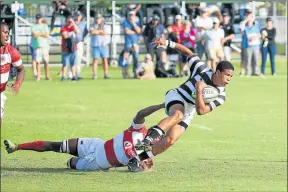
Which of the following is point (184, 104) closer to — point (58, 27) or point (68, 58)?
point (68, 58)

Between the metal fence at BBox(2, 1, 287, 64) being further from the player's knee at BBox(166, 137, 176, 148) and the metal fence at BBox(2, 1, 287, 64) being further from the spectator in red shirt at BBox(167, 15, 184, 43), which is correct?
the player's knee at BBox(166, 137, 176, 148)

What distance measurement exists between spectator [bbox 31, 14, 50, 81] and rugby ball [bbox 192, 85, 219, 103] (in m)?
18.7

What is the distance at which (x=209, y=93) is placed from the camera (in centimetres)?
1443

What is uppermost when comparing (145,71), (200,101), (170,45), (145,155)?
(170,45)

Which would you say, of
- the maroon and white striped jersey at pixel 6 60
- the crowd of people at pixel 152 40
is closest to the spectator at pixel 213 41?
the crowd of people at pixel 152 40

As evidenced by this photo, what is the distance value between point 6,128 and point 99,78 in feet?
42.7

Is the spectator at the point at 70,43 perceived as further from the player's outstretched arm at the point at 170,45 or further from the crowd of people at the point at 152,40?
the player's outstretched arm at the point at 170,45

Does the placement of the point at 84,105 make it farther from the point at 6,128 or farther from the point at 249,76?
the point at 249,76

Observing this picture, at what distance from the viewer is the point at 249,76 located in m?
35.0

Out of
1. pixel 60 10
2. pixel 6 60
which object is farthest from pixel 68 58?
pixel 6 60

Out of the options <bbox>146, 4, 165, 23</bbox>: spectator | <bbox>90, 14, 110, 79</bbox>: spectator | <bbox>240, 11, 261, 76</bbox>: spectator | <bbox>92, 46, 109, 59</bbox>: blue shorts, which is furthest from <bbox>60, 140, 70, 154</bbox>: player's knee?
<bbox>146, 4, 165, 23</bbox>: spectator

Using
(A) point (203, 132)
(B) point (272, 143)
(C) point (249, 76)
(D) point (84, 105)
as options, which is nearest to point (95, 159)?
(B) point (272, 143)

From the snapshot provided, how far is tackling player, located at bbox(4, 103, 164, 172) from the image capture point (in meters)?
14.1

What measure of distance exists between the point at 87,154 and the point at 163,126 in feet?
3.79
